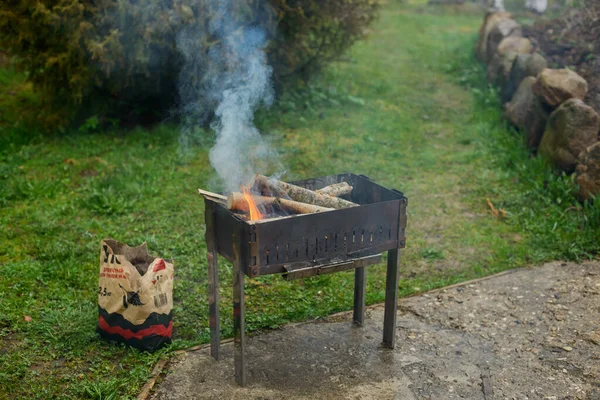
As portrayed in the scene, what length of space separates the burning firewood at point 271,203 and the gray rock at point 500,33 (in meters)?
7.91

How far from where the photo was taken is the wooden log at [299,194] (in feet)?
14.4

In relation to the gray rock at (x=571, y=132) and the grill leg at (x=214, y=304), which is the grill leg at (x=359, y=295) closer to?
the grill leg at (x=214, y=304)

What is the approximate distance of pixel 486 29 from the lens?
1229 centimetres

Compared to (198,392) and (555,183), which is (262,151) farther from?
(198,392)

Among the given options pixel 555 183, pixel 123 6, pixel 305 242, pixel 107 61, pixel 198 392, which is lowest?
pixel 198 392

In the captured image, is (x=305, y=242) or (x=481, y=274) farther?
(x=481, y=274)

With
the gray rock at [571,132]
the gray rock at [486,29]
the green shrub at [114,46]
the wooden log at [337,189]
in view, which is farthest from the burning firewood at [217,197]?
the gray rock at [486,29]

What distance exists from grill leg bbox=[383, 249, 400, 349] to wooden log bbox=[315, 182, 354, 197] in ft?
1.71

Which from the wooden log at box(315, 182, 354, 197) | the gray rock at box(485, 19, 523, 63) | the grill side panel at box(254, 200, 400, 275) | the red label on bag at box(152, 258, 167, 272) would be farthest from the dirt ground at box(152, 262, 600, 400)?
the gray rock at box(485, 19, 523, 63)

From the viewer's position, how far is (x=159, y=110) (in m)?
9.36

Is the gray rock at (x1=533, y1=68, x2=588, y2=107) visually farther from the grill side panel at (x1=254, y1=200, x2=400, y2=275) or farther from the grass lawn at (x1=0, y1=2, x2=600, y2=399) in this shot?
the grill side panel at (x1=254, y1=200, x2=400, y2=275)

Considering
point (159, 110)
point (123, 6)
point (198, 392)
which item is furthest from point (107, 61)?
point (198, 392)

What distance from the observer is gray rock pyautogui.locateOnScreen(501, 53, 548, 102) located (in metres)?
8.98

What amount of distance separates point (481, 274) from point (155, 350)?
9.56ft
